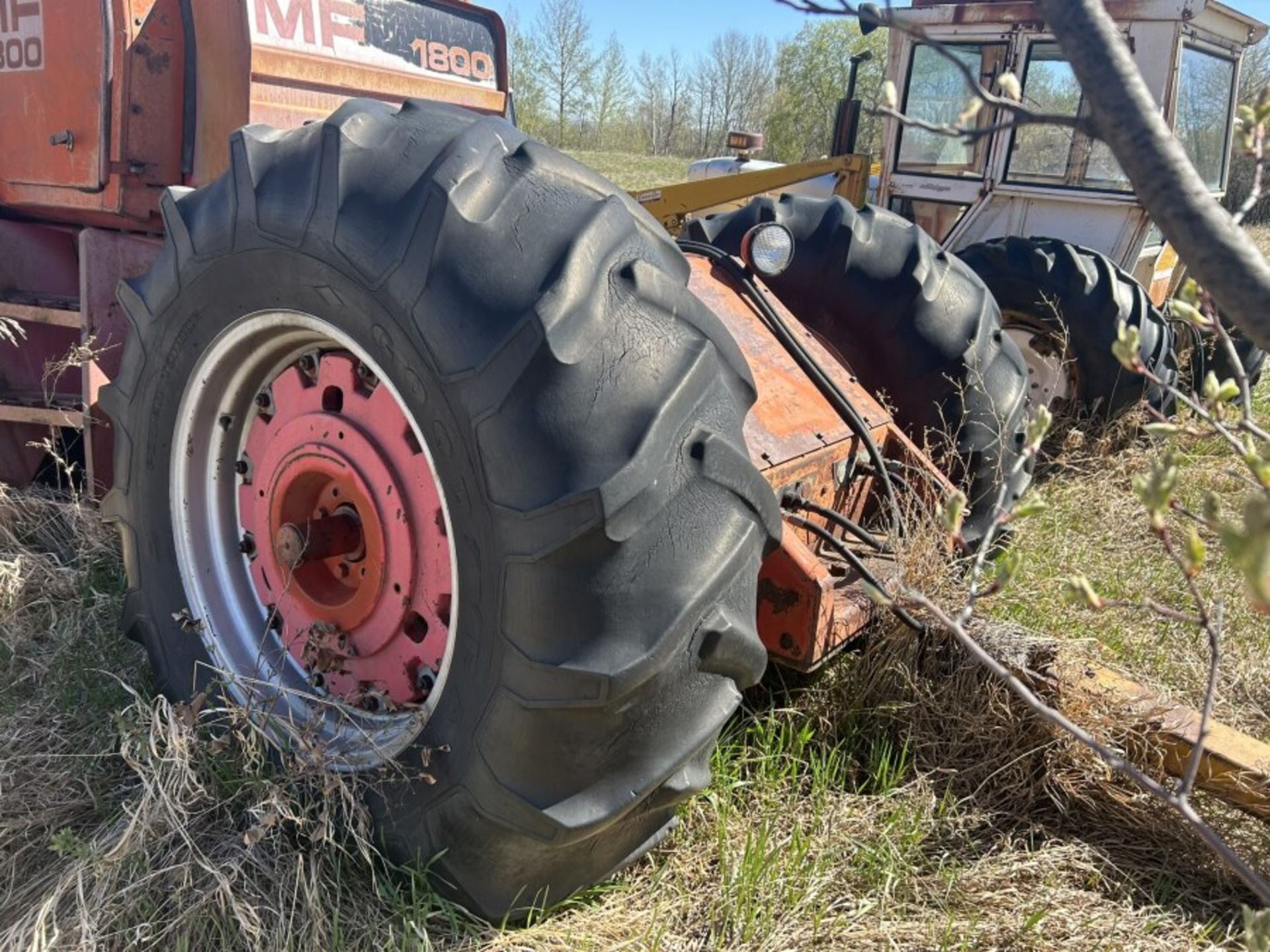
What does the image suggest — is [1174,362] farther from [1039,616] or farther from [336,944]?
[336,944]

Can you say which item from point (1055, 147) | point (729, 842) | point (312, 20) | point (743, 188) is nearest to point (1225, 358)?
point (1055, 147)

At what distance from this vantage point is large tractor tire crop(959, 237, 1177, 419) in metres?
4.16

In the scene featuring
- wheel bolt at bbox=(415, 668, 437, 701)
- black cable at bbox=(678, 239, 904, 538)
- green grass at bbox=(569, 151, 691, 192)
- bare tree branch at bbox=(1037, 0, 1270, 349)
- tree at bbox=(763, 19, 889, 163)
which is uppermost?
tree at bbox=(763, 19, 889, 163)

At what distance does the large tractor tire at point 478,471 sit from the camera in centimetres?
147

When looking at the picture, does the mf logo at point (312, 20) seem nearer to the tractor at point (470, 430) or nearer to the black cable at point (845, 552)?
the tractor at point (470, 430)

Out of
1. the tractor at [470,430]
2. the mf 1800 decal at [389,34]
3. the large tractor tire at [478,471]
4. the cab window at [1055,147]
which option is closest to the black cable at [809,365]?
the tractor at [470,430]

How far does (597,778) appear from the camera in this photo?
1565 millimetres

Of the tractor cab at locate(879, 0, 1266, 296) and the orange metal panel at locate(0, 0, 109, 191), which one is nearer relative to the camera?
the orange metal panel at locate(0, 0, 109, 191)

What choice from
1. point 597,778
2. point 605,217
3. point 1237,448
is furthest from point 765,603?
point 1237,448

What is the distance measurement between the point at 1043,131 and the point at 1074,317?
1426mm

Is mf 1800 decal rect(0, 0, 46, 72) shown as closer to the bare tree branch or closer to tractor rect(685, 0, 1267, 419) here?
tractor rect(685, 0, 1267, 419)

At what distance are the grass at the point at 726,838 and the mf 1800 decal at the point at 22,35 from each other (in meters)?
1.75

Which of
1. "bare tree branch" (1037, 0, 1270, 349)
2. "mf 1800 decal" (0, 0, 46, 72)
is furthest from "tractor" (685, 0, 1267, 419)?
"bare tree branch" (1037, 0, 1270, 349)

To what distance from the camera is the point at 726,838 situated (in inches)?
79.6
